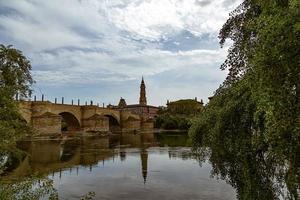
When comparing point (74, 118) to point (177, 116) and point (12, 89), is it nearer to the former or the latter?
point (177, 116)

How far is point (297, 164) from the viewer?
273 inches

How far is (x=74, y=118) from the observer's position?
73.0m

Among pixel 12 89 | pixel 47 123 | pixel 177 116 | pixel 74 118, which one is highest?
pixel 177 116

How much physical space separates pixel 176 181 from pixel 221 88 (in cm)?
964

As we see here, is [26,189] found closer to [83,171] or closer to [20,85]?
[20,85]

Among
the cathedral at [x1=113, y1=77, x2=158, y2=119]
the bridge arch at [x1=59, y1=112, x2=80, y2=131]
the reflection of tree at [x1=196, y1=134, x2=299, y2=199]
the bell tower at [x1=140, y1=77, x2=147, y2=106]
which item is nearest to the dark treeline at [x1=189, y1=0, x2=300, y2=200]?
the reflection of tree at [x1=196, y1=134, x2=299, y2=199]

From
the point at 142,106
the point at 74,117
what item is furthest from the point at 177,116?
the point at 142,106

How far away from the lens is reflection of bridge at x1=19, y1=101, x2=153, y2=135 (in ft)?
189

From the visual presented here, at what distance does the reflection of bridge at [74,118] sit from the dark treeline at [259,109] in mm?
27258

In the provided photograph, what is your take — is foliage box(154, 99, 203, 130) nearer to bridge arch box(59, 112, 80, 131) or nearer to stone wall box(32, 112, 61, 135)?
bridge arch box(59, 112, 80, 131)

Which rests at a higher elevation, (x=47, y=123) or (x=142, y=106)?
(x=142, y=106)

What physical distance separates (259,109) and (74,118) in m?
68.8

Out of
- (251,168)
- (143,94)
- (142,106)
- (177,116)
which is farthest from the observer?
(143,94)

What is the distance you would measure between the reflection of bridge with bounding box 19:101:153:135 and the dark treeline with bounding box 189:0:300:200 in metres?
27.3
